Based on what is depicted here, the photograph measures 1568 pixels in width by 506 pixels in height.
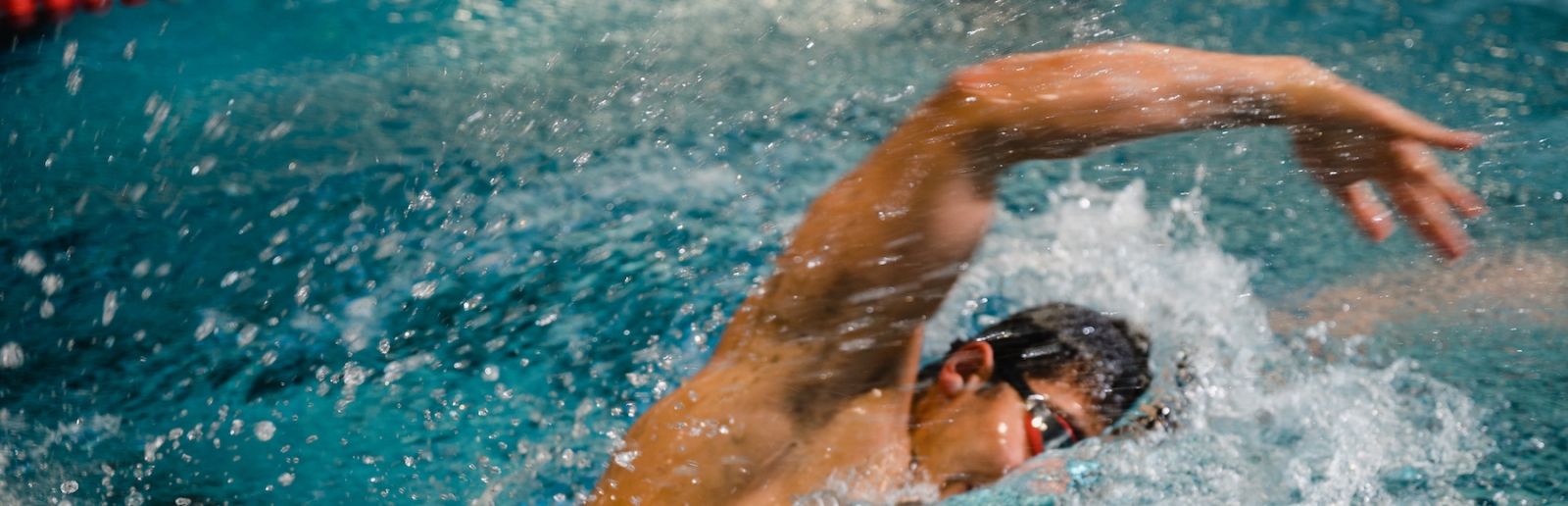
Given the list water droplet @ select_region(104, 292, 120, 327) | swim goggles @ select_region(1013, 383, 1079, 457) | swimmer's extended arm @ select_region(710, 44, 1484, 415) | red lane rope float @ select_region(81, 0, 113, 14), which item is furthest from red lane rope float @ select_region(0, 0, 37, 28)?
swim goggles @ select_region(1013, 383, 1079, 457)

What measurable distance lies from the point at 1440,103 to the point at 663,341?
155 cm

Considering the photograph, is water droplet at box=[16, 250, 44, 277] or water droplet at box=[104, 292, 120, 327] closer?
water droplet at box=[104, 292, 120, 327]

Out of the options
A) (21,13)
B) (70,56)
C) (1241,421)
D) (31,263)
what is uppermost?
(21,13)

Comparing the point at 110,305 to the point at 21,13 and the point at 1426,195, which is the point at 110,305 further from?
the point at 1426,195

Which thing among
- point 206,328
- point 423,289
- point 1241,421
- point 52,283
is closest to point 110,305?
point 52,283

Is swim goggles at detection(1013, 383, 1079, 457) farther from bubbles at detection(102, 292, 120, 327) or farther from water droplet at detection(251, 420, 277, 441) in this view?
bubbles at detection(102, 292, 120, 327)

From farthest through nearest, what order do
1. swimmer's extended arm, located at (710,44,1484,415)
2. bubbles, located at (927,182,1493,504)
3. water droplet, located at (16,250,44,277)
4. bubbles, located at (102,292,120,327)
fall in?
water droplet, located at (16,250,44,277) < bubbles, located at (102,292,120,327) < bubbles, located at (927,182,1493,504) < swimmer's extended arm, located at (710,44,1484,415)

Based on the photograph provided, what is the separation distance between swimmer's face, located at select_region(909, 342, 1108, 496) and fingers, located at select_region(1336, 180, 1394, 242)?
0.42 m

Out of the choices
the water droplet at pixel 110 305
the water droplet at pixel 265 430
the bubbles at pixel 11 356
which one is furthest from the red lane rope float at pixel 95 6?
the water droplet at pixel 265 430

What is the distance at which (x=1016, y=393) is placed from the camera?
1.22m

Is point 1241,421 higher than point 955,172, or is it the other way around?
point 955,172

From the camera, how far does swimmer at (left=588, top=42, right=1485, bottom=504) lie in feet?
3.33

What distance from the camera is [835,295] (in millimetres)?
1081

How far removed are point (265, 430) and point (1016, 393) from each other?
1057 millimetres
